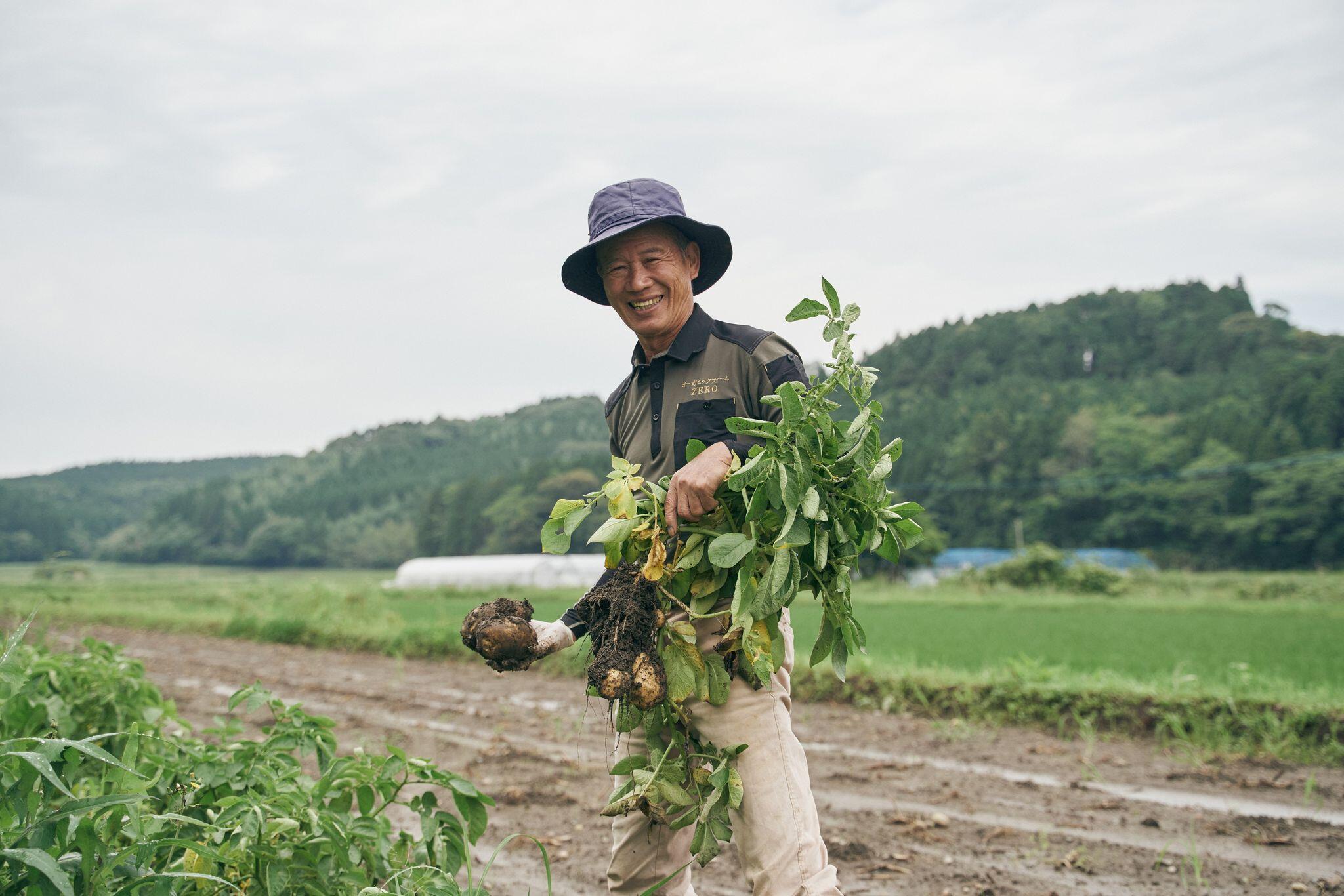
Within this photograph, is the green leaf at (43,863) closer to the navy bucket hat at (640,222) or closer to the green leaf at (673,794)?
the green leaf at (673,794)

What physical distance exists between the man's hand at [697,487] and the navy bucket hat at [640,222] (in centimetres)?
62

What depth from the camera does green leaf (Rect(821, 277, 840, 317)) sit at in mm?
1990

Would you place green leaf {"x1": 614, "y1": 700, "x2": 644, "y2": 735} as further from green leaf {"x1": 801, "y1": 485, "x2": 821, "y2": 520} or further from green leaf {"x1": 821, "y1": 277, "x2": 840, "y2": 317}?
green leaf {"x1": 821, "y1": 277, "x2": 840, "y2": 317}

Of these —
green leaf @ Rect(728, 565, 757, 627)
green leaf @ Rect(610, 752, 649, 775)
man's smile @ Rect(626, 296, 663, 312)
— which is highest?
man's smile @ Rect(626, 296, 663, 312)

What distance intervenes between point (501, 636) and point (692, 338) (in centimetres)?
87

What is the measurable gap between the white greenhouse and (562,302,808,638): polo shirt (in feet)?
85.0

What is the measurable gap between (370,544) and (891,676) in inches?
2435

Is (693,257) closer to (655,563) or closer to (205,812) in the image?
(655,563)

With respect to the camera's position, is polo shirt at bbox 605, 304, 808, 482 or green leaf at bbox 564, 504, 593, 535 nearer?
green leaf at bbox 564, 504, 593, 535

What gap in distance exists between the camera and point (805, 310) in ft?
6.68

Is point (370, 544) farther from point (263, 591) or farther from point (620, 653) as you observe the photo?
point (620, 653)

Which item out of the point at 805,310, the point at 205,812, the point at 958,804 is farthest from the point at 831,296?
the point at 958,804

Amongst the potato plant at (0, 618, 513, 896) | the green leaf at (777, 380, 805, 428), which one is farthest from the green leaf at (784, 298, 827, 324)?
the potato plant at (0, 618, 513, 896)

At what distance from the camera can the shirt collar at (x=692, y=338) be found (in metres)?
2.41
